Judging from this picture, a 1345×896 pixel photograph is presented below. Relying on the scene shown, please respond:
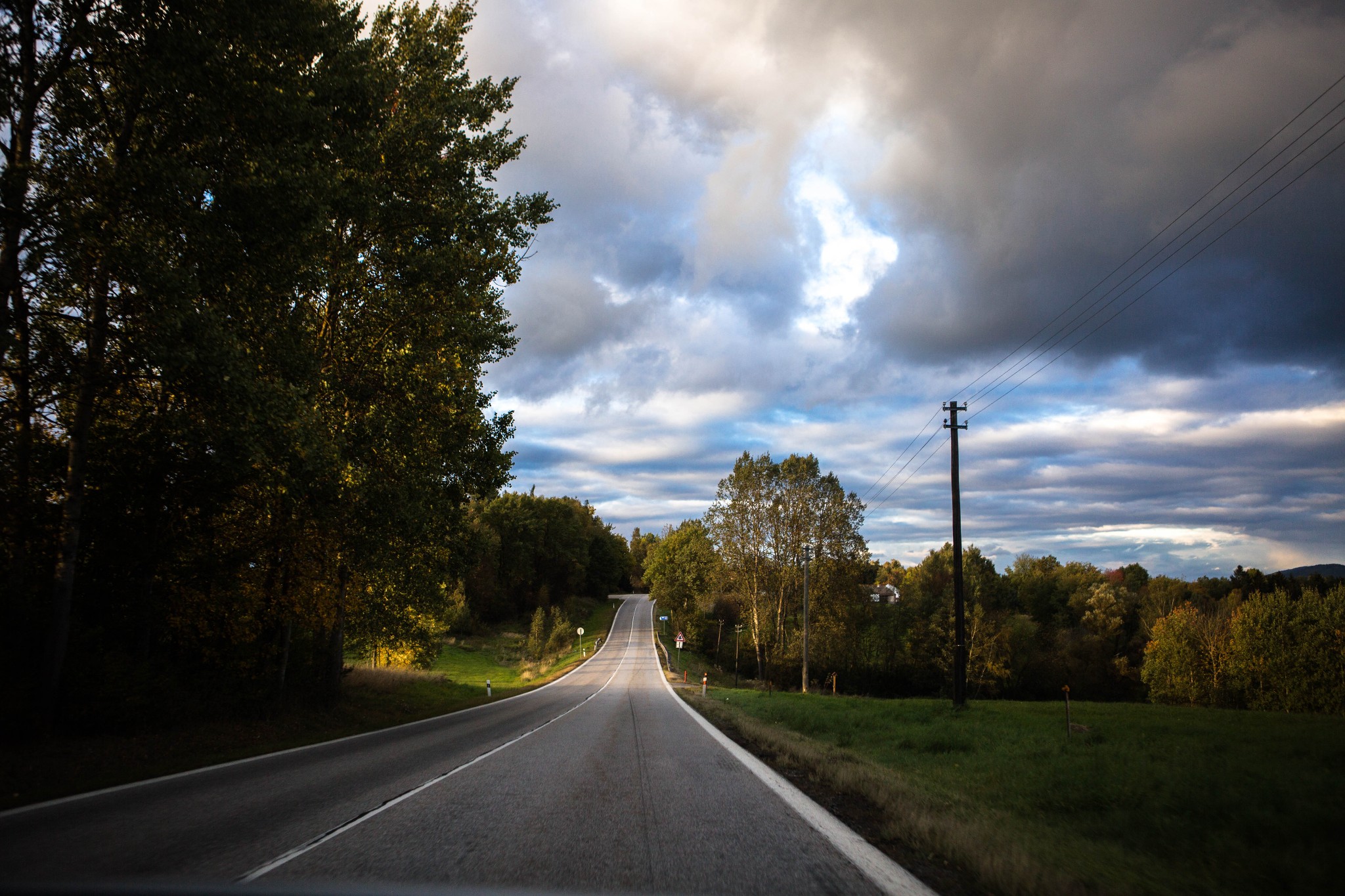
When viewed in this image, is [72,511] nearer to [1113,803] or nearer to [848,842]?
[848,842]

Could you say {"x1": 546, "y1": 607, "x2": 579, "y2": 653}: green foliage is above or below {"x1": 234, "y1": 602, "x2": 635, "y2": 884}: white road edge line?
below

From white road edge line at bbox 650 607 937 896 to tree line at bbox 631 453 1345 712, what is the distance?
114 ft

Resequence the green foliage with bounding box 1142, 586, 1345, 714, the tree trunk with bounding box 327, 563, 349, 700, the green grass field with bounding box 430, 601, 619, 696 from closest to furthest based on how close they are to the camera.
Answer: the tree trunk with bounding box 327, 563, 349, 700 → the green grass field with bounding box 430, 601, 619, 696 → the green foliage with bounding box 1142, 586, 1345, 714

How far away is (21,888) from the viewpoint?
2359 millimetres

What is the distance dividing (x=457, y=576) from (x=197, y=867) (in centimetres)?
1438

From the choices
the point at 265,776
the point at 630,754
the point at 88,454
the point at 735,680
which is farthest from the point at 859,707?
the point at 735,680

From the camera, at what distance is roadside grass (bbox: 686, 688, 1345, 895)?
4.19 metres

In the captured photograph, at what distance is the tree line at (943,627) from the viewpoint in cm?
4178

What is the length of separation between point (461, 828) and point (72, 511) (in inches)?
328

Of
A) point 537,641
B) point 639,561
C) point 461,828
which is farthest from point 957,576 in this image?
point 639,561

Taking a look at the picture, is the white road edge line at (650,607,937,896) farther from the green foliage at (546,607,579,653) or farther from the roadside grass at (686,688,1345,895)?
the green foliage at (546,607,579,653)

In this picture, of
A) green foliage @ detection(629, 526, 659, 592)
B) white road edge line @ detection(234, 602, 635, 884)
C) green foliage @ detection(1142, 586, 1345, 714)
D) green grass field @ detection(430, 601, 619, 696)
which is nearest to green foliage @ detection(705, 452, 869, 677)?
green grass field @ detection(430, 601, 619, 696)

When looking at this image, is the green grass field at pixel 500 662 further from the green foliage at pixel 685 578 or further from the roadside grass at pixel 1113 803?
the roadside grass at pixel 1113 803

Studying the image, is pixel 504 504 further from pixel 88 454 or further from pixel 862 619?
pixel 88 454
